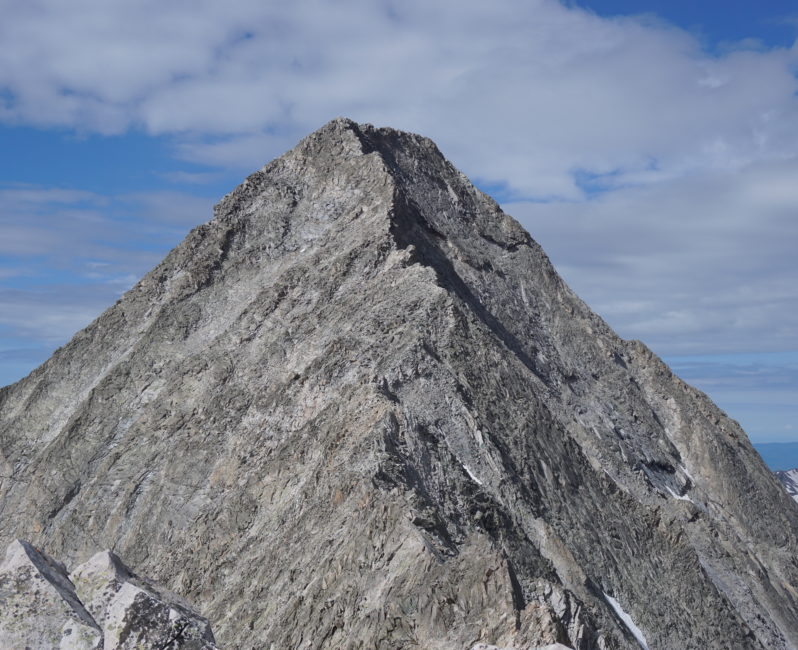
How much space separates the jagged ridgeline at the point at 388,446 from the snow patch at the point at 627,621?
178 mm

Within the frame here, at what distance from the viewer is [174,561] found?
36.9m

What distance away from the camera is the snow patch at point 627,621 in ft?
117

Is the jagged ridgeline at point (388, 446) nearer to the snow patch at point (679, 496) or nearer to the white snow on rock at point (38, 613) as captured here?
the snow patch at point (679, 496)

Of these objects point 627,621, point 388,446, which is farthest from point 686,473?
point 388,446

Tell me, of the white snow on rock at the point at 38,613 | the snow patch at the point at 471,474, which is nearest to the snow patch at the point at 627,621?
the snow patch at the point at 471,474

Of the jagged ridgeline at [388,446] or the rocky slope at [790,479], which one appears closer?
the jagged ridgeline at [388,446]

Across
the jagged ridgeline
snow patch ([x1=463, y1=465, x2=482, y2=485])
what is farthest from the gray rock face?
snow patch ([x1=463, y1=465, x2=482, y2=485])

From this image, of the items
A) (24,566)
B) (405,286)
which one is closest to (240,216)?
(405,286)

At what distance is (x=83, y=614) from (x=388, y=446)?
23.7 m

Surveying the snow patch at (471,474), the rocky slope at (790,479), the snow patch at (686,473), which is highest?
the rocky slope at (790,479)

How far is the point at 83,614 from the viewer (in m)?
10.1

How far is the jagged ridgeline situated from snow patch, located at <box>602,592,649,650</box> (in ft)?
0.58

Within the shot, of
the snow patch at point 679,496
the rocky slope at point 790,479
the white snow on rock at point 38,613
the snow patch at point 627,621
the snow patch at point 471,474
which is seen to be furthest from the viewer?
the rocky slope at point 790,479

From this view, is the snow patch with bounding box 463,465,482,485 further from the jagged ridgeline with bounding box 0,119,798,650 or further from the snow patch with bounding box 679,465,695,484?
the snow patch with bounding box 679,465,695,484
